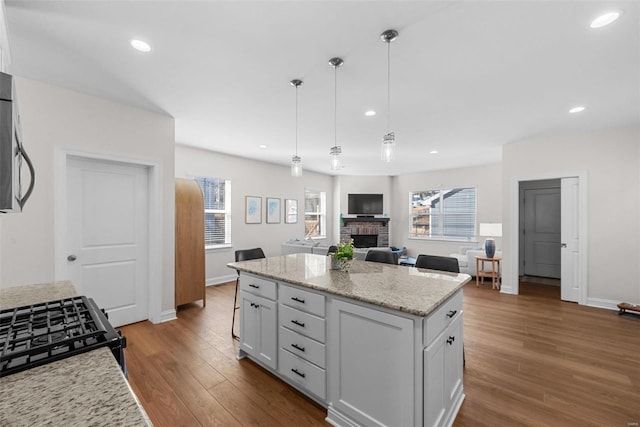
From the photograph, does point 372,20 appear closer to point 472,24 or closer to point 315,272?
point 472,24

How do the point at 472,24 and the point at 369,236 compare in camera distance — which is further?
the point at 369,236

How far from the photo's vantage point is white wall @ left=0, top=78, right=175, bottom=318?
2.49m

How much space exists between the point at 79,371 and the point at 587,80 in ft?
13.2

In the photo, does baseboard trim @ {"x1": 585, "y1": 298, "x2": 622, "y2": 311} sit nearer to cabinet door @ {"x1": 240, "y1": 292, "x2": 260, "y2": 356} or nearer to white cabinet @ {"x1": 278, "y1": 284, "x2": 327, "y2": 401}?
white cabinet @ {"x1": 278, "y1": 284, "x2": 327, "y2": 401}

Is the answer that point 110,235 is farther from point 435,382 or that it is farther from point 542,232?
point 542,232

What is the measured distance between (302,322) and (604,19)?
287 centimetres

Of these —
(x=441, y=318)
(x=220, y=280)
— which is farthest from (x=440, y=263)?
(x=220, y=280)

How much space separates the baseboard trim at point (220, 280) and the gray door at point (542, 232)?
6.34 metres

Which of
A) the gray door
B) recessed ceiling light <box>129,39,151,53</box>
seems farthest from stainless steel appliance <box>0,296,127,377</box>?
the gray door

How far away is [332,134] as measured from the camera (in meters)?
4.26

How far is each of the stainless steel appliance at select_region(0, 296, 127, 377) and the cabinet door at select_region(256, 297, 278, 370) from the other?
1.25m

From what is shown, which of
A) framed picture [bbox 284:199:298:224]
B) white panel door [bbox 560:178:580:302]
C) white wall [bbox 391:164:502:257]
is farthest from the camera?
framed picture [bbox 284:199:298:224]

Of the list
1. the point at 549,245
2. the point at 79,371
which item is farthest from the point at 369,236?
the point at 79,371

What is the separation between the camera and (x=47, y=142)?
2637mm
